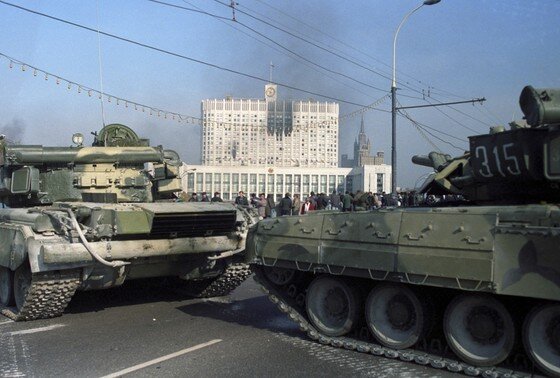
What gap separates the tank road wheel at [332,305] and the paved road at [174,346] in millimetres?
257

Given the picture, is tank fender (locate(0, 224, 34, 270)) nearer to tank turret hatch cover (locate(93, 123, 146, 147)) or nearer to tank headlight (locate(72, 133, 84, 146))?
tank headlight (locate(72, 133, 84, 146))

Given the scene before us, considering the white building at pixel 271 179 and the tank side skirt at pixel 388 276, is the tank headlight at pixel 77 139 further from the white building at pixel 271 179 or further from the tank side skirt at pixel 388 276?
the white building at pixel 271 179

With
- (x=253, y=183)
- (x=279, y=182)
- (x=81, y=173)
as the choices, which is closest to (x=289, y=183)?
(x=279, y=182)

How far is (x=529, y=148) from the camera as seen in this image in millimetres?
5828

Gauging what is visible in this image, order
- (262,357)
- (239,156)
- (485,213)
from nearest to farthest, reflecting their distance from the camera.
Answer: (485,213) → (262,357) → (239,156)

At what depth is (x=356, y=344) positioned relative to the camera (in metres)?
6.38

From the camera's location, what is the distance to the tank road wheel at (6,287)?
28.0ft

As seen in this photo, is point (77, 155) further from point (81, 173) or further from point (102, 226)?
point (102, 226)

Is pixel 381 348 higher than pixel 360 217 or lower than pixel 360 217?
lower

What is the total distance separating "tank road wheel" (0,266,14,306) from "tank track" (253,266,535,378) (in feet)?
11.7

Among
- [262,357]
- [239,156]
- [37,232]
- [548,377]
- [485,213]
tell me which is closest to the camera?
[548,377]

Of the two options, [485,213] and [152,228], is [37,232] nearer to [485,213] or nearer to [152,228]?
[152,228]

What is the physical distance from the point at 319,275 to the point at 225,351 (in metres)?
1.37

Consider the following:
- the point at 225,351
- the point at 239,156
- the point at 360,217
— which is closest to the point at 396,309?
the point at 360,217
